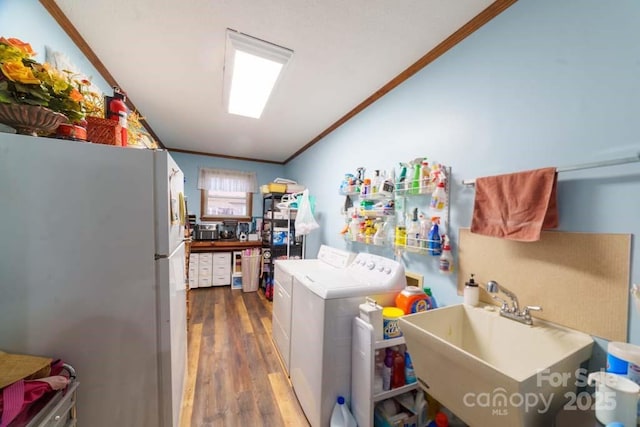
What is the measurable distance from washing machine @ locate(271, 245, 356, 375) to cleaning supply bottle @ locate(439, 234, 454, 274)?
849 mm

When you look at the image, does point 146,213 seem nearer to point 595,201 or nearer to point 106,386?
point 106,386

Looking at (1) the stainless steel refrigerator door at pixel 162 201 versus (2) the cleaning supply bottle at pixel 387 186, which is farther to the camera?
(2) the cleaning supply bottle at pixel 387 186

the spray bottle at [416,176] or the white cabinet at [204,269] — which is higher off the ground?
the spray bottle at [416,176]

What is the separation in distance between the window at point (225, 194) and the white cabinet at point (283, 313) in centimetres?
286

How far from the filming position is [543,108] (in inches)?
43.5

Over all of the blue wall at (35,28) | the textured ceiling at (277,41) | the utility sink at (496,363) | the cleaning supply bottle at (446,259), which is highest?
the textured ceiling at (277,41)

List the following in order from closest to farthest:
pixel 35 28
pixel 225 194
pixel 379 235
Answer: pixel 35 28, pixel 379 235, pixel 225 194

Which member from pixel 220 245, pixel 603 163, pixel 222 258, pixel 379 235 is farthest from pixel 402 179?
pixel 222 258

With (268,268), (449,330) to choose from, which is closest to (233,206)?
(268,268)

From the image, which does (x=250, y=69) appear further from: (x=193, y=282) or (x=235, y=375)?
(x=193, y=282)

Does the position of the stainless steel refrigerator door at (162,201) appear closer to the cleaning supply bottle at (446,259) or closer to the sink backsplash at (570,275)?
the cleaning supply bottle at (446,259)

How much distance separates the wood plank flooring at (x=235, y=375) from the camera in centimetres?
160

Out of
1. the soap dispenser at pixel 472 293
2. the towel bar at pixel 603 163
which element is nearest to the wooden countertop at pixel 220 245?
the soap dispenser at pixel 472 293

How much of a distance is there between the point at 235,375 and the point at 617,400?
7.22 feet
